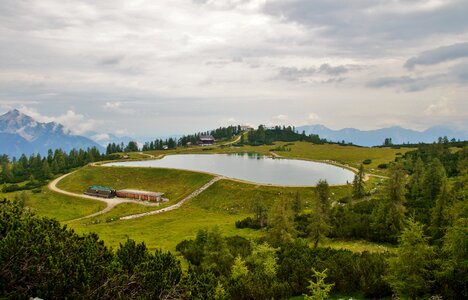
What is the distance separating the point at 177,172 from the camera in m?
122

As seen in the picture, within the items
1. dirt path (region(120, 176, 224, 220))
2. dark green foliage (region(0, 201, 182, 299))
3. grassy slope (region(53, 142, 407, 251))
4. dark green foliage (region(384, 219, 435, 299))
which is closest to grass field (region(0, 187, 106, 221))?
grassy slope (region(53, 142, 407, 251))

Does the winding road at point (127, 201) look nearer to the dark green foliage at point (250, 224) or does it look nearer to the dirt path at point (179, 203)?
the dirt path at point (179, 203)

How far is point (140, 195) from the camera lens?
102938 millimetres

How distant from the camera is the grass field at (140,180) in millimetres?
109819

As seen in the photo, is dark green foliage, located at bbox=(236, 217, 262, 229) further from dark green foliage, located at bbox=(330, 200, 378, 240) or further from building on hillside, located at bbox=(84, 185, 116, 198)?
building on hillside, located at bbox=(84, 185, 116, 198)

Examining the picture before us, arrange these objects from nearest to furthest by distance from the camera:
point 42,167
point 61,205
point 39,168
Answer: point 61,205, point 42,167, point 39,168

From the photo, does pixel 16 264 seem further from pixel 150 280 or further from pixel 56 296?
pixel 150 280

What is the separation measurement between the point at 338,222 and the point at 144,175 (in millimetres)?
85414

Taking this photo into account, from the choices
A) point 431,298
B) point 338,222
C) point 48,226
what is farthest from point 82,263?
point 338,222

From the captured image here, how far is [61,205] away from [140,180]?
96.4ft

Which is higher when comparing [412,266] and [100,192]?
[412,266]

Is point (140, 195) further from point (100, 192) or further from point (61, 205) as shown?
point (61, 205)

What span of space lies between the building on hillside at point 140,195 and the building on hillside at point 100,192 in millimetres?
2278

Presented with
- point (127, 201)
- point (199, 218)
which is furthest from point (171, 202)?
point (199, 218)
